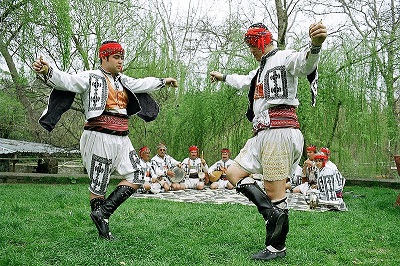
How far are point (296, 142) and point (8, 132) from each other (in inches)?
589

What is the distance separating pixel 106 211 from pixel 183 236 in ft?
2.49

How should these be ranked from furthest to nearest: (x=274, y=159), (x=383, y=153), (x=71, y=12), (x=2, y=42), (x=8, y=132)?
1. (x=8, y=132)
2. (x=71, y=12)
3. (x=383, y=153)
4. (x=2, y=42)
5. (x=274, y=159)

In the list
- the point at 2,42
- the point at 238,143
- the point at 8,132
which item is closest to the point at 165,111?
the point at 238,143

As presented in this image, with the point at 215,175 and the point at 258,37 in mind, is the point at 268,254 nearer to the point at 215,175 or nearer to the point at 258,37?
the point at 258,37

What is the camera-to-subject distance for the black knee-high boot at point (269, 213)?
355 cm

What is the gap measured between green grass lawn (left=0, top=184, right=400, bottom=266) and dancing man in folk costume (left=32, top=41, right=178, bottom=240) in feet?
1.31

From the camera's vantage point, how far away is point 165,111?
11469 mm

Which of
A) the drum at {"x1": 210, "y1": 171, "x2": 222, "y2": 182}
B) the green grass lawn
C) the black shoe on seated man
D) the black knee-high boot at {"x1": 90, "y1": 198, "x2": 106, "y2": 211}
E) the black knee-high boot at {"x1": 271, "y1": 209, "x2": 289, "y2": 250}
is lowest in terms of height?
→ the drum at {"x1": 210, "y1": 171, "x2": 222, "y2": 182}

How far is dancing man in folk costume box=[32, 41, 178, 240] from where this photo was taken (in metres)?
4.10

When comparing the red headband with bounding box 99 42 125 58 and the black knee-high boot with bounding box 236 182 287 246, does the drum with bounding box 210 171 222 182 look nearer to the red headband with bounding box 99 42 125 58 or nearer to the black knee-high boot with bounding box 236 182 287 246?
the red headband with bounding box 99 42 125 58

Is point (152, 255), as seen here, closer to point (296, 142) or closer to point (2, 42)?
point (296, 142)

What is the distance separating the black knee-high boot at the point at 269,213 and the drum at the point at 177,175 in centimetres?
615

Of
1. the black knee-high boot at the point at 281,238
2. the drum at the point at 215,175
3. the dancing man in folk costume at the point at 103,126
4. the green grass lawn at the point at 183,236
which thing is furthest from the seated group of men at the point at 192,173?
the black knee-high boot at the point at 281,238

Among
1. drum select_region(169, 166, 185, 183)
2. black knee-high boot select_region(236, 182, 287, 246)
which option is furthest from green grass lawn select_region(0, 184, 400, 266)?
drum select_region(169, 166, 185, 183)
